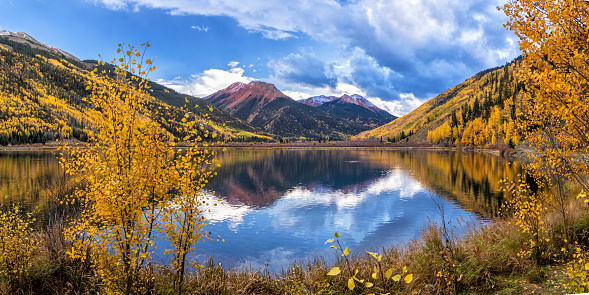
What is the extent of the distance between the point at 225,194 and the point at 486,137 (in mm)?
122318

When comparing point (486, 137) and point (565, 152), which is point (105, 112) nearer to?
point (565, 152)

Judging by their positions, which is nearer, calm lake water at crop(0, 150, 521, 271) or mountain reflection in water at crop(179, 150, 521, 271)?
calm lake water at crop(0, 150, 521, 271)

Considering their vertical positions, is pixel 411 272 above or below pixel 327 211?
above

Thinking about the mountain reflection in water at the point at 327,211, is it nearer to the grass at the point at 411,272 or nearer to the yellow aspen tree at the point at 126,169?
the grass at the point at 411,272

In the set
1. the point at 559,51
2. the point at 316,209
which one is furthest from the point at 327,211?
the point at 559,51

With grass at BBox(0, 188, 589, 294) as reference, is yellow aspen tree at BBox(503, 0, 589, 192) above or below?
above

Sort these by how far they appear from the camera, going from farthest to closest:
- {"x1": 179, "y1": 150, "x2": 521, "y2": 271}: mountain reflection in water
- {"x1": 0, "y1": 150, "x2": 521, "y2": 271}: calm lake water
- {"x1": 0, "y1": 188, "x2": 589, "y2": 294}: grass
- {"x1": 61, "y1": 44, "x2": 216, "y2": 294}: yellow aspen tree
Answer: {"x1": 179, "y1": 150, "x2": 521, "y2": 271}: mountain reflection in water, {"x1": 0, "y1": 150, "x2": 521, "y2": 271}: calm lake water, {"x1": 0, "y1": 188, "x2": 589, "y2": 294}: grass, {"x1": 61, "y1": 44, "x2": 216, "y2": 294}: yellow aspen tree

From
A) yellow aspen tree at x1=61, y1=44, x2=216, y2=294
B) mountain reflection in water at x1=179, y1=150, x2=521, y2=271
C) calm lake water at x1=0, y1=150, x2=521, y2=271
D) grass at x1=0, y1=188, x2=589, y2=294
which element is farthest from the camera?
mountain reflection in water at x1=179, y1=150, x2=521, y2=271

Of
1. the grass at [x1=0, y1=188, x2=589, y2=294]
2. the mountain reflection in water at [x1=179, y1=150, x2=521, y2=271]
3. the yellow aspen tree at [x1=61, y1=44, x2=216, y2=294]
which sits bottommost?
the mountain reflection in water at [x1=179, y1=150, x2=521, y2=271]

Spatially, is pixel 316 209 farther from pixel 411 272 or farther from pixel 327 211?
pixel 411 272

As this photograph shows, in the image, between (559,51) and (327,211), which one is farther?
(327,211)

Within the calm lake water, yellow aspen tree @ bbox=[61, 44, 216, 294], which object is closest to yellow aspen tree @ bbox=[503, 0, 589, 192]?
the calm lake water

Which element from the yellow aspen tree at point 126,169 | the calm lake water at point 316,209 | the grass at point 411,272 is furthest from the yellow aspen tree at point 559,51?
the yellow aspen tree at point 126,169

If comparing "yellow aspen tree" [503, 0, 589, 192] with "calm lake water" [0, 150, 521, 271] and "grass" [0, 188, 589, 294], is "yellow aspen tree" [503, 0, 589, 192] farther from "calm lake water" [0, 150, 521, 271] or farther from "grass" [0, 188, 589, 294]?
"calm lake water" [0, 150, 521, 271]
